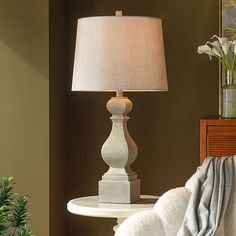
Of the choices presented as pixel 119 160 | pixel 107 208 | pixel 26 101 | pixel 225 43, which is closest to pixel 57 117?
pixel 26 101

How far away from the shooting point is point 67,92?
3.91 meters

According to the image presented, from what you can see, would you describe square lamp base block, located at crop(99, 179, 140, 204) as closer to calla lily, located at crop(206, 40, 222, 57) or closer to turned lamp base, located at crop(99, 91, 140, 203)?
turned lamp base, located at crop(99, 91, 140, 203)

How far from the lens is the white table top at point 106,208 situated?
2.76 metres

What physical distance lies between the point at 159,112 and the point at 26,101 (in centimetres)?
80

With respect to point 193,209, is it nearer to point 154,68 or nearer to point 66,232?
point 154,68

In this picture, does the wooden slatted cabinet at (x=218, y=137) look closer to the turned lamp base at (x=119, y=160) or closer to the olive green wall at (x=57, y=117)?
the turned lamp base at (x=119, y=160)

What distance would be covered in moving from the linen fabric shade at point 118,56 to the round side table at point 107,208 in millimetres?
539

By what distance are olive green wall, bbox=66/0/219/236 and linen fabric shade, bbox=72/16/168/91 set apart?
2.96 feet

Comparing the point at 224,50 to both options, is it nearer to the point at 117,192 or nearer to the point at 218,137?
the point at 218,137

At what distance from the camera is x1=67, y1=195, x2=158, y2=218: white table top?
2.76 meters

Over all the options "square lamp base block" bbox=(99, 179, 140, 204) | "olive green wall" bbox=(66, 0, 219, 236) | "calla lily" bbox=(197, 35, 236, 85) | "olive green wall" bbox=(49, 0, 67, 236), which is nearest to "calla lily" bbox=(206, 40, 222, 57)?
"calla lily" bbox=(197, 35, 236, 85)

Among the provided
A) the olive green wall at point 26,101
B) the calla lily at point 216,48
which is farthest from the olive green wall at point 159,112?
the calla lily at point 216,48

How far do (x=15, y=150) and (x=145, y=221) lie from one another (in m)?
1.56

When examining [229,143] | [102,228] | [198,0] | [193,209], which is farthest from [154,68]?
[102,228]
